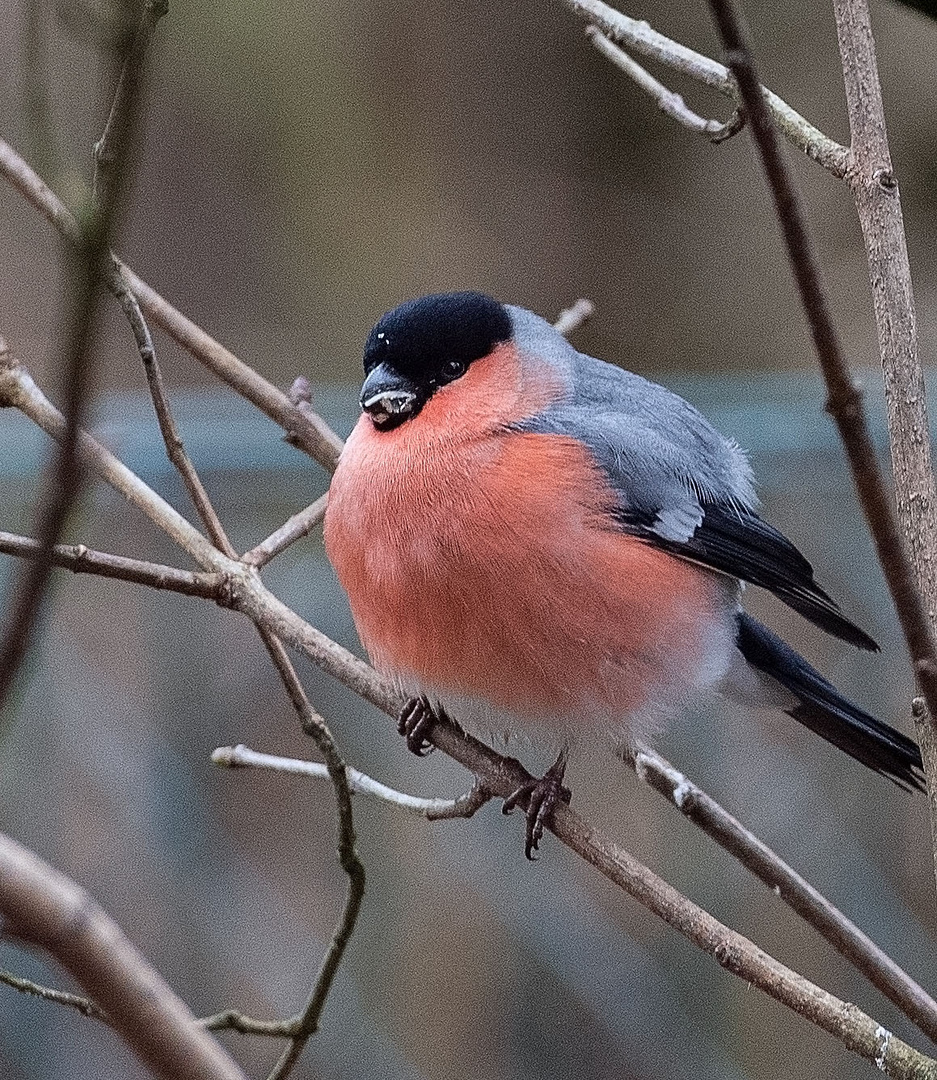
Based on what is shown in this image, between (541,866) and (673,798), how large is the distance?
81.6 inches

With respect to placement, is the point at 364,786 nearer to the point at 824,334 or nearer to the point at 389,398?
the point at 389,398

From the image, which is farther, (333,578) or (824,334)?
(333,578)

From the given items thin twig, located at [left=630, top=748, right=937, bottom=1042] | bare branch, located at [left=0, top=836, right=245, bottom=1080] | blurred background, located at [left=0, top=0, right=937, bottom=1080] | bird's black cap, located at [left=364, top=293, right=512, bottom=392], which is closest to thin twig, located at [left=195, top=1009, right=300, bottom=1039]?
thin twig, located at [left=630, top=748, right=937, bottom=1042]

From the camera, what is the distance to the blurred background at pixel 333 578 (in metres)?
3.34

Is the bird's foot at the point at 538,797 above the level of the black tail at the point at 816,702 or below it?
below

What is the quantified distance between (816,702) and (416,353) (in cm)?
76

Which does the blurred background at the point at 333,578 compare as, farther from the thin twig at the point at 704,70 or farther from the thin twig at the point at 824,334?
the thin twig at the point at 824,334

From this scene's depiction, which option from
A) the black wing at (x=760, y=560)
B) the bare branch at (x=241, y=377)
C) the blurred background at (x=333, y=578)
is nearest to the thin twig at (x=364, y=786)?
the bare branch at (x=241, y=377)

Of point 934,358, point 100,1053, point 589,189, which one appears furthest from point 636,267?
point 100,1053

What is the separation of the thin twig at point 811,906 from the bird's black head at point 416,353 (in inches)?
22.3

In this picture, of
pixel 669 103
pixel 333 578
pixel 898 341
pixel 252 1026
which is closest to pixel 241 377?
pixel 669 103

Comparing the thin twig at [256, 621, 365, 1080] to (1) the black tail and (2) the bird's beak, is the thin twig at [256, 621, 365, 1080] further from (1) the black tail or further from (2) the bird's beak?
(1) the black tail

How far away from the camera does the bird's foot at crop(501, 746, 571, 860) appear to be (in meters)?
1.60

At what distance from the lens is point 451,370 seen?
1.82 m
